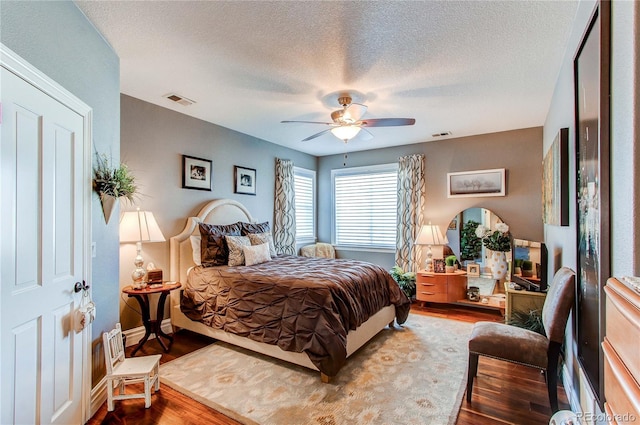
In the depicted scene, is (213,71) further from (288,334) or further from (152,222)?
(288,334)

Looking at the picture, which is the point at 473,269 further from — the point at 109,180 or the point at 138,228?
the point at 109,180

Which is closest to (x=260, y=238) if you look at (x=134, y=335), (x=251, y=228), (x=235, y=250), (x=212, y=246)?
(x=251, y=228)

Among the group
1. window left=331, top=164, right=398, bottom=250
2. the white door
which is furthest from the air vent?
window left=331, top=164, right=398, bottom=250

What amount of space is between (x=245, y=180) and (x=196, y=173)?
900 millimetres

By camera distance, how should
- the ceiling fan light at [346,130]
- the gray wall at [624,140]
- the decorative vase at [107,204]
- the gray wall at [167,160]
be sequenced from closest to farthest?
the gray wall at [624,140]
the decorative vase at [107,204]
the ceiling fan light at [346,130]
the gray wall at [167,160]

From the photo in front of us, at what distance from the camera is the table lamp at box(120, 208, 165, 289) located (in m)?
3.04

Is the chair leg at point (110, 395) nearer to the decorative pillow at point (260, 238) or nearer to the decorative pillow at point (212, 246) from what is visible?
the decorative pillow at point (212, 246)

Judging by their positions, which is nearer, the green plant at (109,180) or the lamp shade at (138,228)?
the green plant at (109,180)

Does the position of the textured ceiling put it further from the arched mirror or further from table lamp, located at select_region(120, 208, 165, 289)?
the arched mirror

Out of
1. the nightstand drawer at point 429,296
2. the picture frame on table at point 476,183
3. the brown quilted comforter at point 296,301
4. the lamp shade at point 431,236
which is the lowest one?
the nightstand drawer at point 429,296

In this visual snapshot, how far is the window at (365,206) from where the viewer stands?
576 cm

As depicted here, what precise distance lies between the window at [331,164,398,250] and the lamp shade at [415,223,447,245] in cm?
93


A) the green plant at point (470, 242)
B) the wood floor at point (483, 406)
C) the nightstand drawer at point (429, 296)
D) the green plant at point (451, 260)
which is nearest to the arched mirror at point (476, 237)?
the green plant at point (470, 242)

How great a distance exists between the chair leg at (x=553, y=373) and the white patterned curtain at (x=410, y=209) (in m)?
3.11
